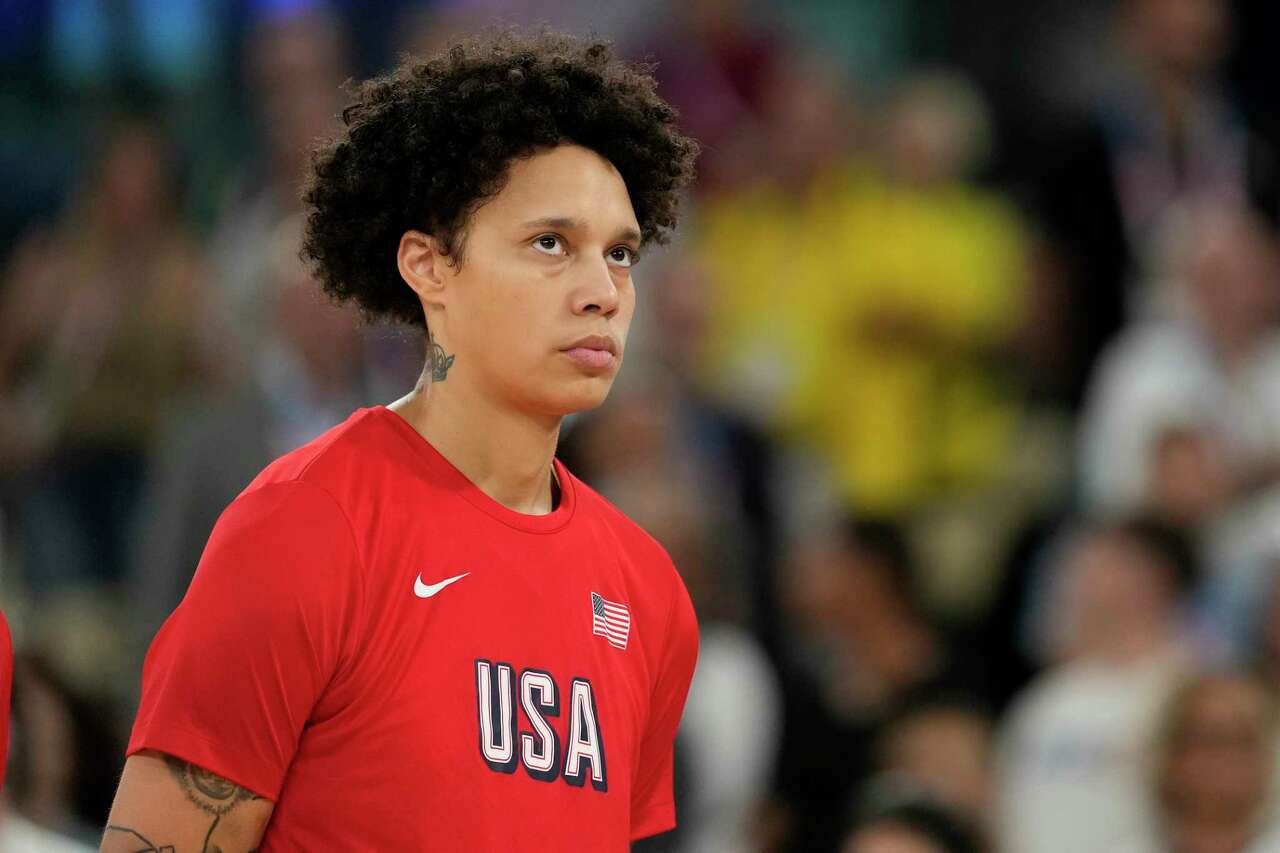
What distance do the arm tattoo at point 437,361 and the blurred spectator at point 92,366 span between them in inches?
164

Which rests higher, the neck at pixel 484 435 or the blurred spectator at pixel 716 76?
the blurred spectator at pixel 716 76

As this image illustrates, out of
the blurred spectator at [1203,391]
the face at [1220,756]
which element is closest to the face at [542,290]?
the face at [1220,756]

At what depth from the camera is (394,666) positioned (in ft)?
9.52

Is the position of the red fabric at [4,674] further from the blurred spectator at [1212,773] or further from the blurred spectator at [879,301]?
the blurred spectator at [879,301]

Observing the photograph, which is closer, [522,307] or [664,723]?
[522,307]

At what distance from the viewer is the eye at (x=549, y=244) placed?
308 centimetres

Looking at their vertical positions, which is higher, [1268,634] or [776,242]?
[776,242]

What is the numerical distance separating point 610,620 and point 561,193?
70 centimetres

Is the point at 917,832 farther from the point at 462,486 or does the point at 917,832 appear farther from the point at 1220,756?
the point at 462,486

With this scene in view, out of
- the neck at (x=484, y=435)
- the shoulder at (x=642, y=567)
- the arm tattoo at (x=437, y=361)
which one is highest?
the arm tattoo at (x=437, y=361)

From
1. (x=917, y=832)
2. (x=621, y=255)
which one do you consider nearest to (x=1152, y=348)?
(x=917, y=832)

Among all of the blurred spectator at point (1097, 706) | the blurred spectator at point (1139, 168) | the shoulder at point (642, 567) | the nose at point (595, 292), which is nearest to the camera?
the nose at point (595, 292)

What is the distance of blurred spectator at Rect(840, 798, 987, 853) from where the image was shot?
4.92 meters

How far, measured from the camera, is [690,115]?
8039mm
